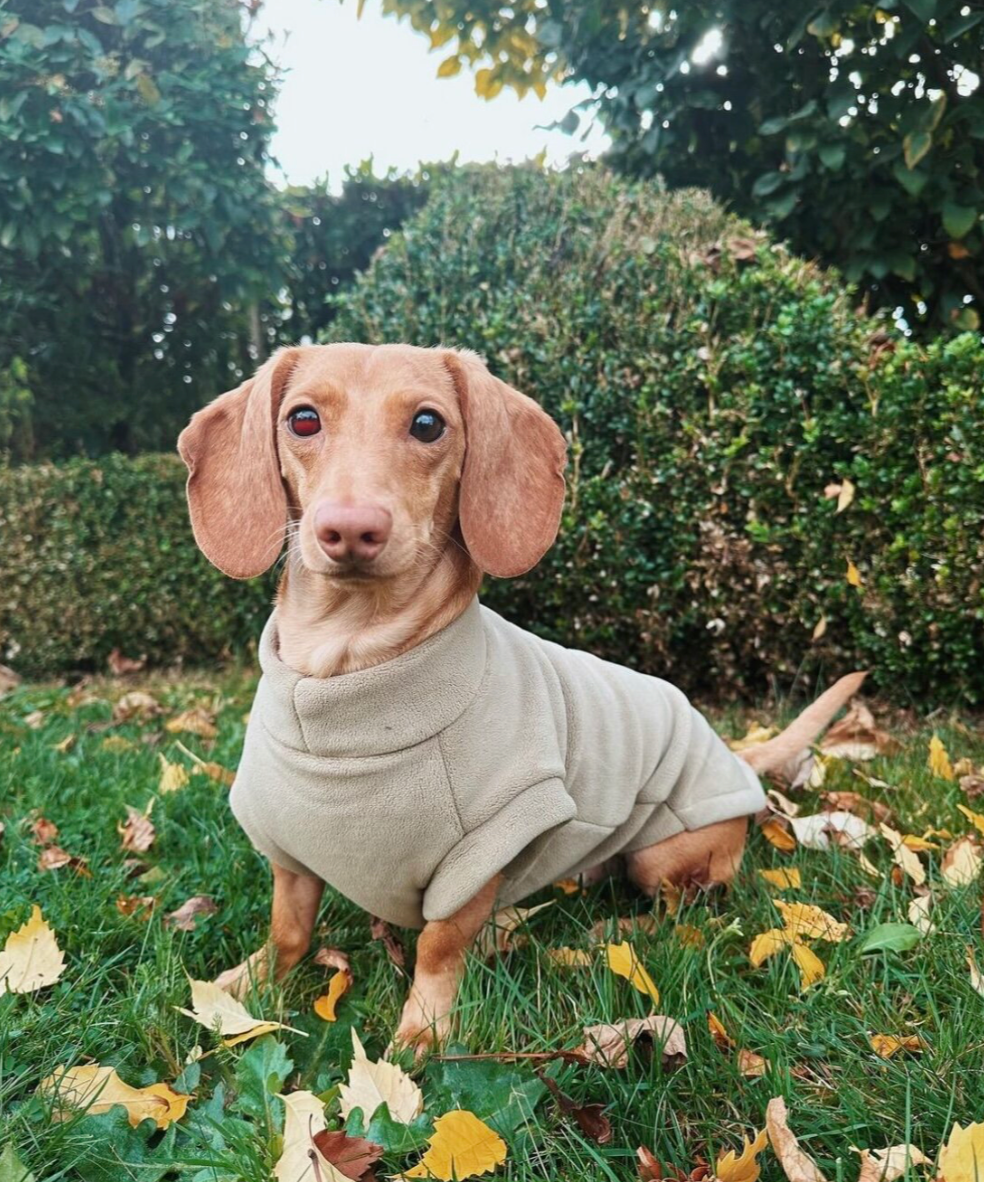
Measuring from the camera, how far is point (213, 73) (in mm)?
4840

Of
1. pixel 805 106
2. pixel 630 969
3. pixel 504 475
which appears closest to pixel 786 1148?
pixel 630 969

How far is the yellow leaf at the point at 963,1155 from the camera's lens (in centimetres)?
114

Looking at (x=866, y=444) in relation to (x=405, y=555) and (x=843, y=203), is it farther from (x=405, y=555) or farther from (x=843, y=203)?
(x=405, y=555)

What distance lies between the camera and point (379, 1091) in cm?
143

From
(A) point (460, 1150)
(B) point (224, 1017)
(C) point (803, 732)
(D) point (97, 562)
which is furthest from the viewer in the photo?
(D) point (97, 562)

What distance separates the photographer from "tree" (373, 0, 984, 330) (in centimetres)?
378

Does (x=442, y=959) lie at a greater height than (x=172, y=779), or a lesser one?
greater

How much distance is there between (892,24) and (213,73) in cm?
344

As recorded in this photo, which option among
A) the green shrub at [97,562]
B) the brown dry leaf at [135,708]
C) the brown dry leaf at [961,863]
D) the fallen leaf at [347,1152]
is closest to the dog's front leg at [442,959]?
the fallen leaf at [347,1152]

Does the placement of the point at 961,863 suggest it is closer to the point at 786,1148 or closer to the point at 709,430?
the point at 786,1148

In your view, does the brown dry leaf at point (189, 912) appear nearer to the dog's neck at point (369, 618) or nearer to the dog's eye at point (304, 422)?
the dog's neck at point (369, 618)

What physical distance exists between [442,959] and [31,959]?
786mm

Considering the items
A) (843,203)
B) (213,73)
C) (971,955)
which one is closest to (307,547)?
(971,955)

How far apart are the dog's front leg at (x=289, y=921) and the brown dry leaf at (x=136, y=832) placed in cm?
58
